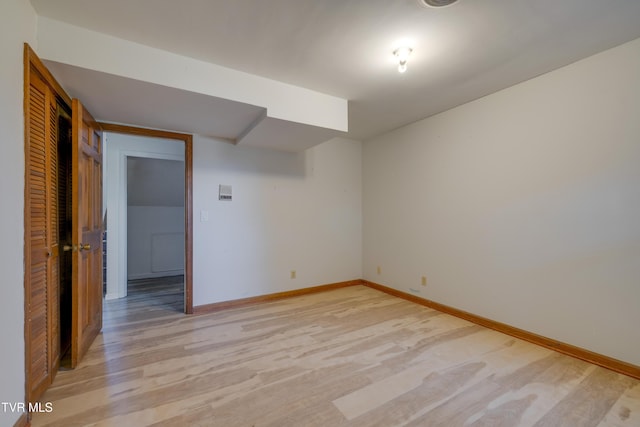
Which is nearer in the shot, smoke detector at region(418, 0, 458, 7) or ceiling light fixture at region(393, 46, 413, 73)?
smoke detector at region(418, 0, 458, 7)

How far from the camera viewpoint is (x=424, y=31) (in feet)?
5.68

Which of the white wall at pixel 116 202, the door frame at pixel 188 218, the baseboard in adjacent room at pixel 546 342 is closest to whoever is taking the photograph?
the baseboard in adjacent room at pixel 546 342

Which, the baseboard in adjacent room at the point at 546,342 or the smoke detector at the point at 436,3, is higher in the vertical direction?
the smoke detector at the point at 436,3

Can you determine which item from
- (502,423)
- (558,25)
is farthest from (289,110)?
(502,423)

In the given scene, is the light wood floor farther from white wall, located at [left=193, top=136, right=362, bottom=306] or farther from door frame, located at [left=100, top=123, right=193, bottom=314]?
white wall, located at [left=193, top=136, right=362, bottom=306]

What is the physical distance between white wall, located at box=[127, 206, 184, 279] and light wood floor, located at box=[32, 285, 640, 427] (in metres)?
2.11

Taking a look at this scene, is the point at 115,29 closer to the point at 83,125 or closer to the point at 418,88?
the point at 83,125

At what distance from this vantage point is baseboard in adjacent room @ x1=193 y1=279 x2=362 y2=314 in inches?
124

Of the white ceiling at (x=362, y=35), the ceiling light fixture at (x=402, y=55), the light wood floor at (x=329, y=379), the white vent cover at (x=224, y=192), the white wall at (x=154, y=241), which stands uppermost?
the white ceiling at (x=362, y=35)

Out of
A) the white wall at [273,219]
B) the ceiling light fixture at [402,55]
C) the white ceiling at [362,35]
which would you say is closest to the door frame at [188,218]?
the white wall at [273,219]

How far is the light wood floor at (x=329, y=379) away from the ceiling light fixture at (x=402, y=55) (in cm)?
222
